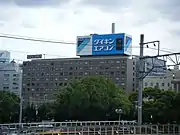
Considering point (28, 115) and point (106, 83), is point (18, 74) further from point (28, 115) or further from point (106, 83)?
point (106, 83)

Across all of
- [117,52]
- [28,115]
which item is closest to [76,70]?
[117,52]

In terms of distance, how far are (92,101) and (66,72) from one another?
257 ft

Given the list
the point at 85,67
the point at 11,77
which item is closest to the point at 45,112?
the point at 85,67

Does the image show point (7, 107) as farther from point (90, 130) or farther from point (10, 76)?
point (90, 130)

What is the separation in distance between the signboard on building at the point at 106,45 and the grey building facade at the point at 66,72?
4.38 m

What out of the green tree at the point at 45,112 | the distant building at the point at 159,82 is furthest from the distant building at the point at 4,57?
the distant building at the point at 159,82

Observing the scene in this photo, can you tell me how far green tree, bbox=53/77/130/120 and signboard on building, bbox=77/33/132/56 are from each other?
49454mm

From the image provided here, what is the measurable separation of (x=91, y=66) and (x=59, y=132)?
339 ft

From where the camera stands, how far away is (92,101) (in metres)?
74.8

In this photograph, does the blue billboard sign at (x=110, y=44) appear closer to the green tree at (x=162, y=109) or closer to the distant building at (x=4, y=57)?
the distant building at (x=4, y=57)

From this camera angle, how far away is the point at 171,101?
7156 cm

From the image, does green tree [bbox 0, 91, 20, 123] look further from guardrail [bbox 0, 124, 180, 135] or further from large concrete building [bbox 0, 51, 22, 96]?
guardrail [bbox 0, 124, 180, 135]

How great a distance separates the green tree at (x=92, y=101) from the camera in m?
74.6

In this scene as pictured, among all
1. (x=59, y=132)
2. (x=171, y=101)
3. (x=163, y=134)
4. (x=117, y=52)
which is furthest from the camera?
(x=117, y=52)
